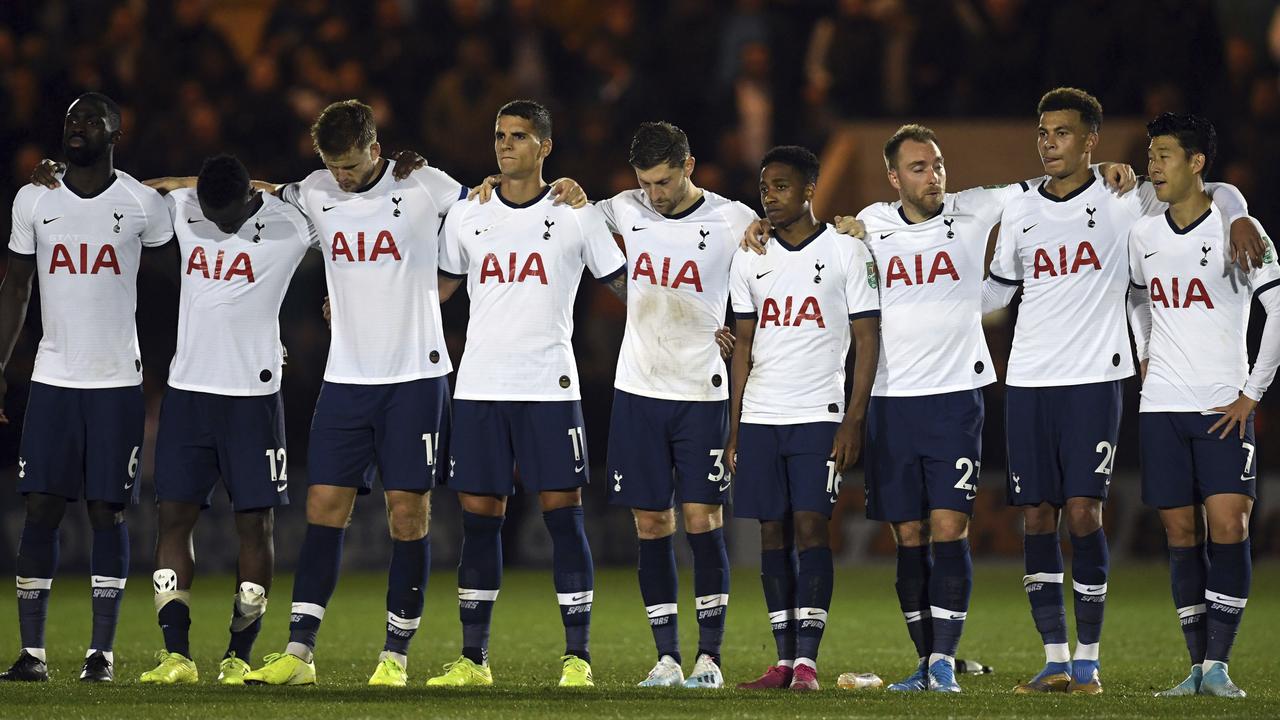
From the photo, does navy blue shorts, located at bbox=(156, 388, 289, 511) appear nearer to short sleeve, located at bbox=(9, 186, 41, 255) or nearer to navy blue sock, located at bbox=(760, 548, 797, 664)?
short sleeve, located at bbox=(9, 186, 41, 255)

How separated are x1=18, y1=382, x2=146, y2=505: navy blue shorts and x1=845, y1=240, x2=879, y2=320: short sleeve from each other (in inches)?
139

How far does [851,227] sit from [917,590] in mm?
1768

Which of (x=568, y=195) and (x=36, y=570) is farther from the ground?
(x=568, y=195)

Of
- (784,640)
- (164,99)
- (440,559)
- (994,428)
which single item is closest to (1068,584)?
(994,428)

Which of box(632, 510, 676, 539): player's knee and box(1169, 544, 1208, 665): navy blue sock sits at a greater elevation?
box(632, 510, 676, 539): player's knee

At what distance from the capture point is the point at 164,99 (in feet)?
57.0

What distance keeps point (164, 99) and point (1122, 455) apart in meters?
9.32

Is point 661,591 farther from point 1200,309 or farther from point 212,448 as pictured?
point 1200,309

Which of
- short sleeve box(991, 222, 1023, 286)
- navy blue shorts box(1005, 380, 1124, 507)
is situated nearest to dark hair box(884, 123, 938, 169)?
short sleeve box(991, 222, 1023, 286)

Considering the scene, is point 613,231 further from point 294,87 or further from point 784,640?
point 294,87

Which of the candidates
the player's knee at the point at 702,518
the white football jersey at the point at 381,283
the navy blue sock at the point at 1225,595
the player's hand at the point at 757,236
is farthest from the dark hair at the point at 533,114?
the navy blue sock at the point at 1225,595

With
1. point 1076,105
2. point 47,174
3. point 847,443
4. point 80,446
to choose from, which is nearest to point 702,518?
point 847,443

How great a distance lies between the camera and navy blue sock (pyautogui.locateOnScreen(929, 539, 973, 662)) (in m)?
8.59

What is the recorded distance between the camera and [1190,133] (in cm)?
866
